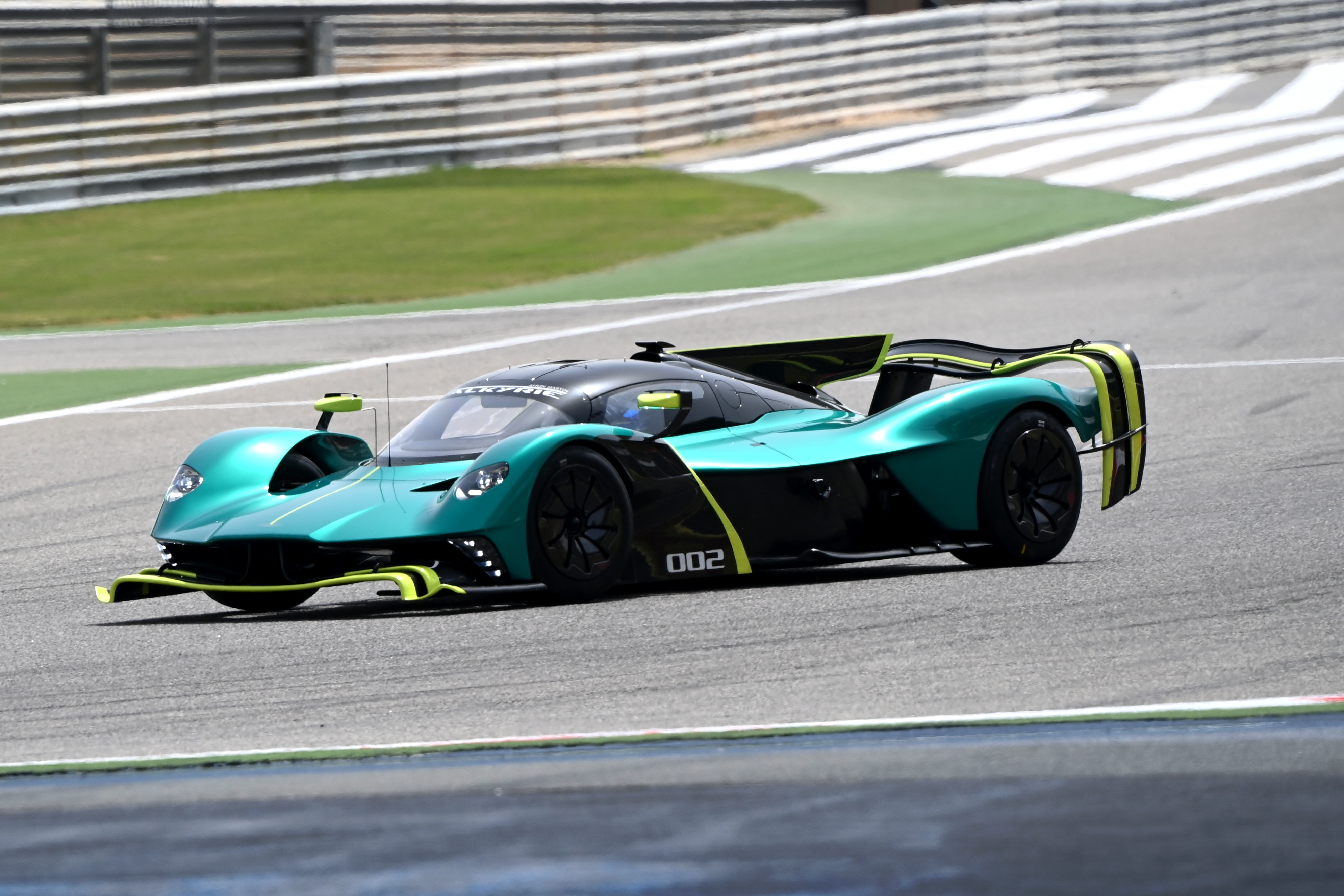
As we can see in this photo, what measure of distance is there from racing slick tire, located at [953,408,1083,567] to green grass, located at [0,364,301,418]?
7.36 metres

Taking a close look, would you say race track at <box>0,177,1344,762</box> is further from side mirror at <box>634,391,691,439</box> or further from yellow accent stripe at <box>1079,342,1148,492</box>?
side mirror at <box>634,391,691,439</box>

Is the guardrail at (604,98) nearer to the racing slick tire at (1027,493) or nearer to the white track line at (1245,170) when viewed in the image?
the white track line at (1245,170)

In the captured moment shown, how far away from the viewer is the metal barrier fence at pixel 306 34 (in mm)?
25156

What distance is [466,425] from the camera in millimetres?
8508

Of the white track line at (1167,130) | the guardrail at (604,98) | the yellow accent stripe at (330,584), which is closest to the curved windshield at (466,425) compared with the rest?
the yellow accent stripe at (330,584)

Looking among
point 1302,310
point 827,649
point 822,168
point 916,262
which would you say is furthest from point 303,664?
point 822,168

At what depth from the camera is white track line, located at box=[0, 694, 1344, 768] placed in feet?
18.1

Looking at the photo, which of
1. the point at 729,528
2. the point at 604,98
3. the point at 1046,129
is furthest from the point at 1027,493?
the point at 1046,129

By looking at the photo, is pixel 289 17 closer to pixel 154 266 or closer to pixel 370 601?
pixel 154 266

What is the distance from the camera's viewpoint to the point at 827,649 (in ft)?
22.6

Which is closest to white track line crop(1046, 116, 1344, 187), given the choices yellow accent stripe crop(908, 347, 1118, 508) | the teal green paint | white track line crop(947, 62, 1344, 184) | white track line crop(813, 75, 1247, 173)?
white track line crop(947, 62, 1344, 184)

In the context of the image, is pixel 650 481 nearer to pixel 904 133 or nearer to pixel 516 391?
pixel 516 391

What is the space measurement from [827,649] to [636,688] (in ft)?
2.71

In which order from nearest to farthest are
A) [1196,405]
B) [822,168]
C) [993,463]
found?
1. [993,463]
2. [1196,405]
3. [822,168]
